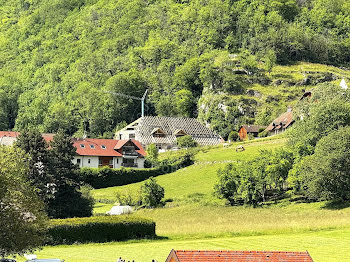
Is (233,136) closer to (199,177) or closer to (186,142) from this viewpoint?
(186,142)

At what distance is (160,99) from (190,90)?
8.67 metres

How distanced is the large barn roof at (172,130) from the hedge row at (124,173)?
27.5 m

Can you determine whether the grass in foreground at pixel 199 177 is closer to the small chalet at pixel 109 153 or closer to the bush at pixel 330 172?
the small chalet at pixel 109 153

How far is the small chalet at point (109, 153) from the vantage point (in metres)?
117

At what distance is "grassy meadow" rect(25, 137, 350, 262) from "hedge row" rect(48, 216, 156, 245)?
4.57 ft

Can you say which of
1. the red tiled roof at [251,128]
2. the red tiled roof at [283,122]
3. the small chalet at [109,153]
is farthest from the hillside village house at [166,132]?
the small chalet at [109,153]

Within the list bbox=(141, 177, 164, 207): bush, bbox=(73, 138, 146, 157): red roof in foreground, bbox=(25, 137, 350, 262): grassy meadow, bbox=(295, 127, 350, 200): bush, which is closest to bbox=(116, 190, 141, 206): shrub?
bbox=(141, 177, 164, 207): bush

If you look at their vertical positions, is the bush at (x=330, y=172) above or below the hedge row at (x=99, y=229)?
above

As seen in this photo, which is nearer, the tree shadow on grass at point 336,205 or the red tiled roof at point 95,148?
the tree shadow on grass at point 336,205

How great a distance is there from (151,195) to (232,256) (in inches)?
2234

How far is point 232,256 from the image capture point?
31141 millimetres

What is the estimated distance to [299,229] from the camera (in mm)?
62281

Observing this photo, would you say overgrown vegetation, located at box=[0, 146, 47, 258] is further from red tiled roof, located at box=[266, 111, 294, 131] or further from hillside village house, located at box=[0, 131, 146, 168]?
red tiled roof, located at box=[266, 111, 294, 131]

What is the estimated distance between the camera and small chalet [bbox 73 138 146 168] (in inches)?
4599
